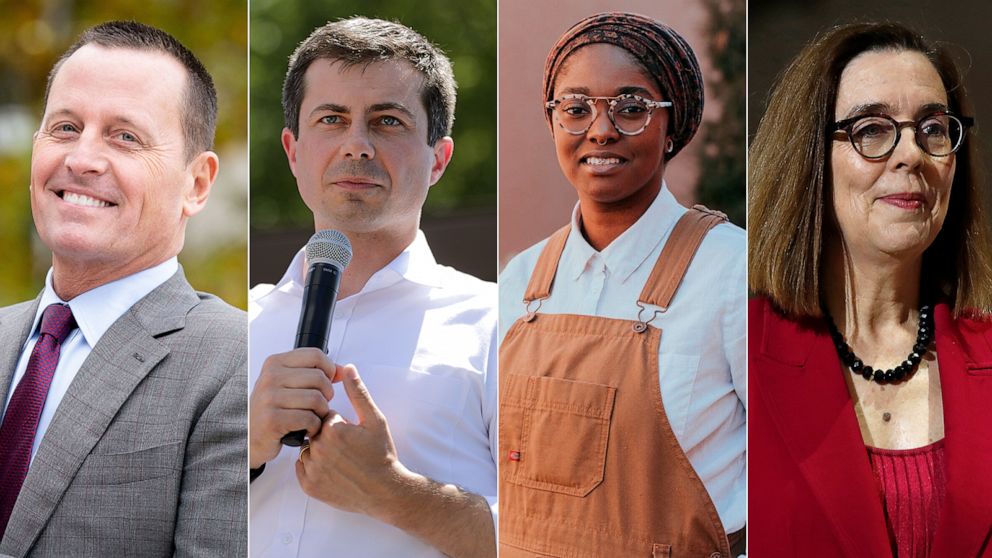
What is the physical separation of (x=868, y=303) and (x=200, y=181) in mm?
2612

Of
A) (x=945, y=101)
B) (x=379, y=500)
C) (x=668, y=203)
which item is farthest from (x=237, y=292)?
(x=945, y=101)

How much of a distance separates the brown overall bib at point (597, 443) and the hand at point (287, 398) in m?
0.74

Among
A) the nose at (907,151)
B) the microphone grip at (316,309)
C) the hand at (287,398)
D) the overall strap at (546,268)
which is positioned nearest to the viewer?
the microphone grip at (316,309)

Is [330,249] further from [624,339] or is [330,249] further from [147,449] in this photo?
[624,339]

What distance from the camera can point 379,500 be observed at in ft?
15.2

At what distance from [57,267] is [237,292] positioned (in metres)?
0.69

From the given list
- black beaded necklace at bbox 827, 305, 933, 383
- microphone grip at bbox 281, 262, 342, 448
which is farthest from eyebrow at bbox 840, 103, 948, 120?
microphone grip at bbox 281, 262, 342, 448

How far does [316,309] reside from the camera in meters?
4.43

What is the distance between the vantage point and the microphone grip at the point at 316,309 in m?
4.41

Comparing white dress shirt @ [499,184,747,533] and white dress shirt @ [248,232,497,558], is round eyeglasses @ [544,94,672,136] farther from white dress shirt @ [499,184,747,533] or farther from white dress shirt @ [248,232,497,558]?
white dress shirt @ [248,232,497,558]

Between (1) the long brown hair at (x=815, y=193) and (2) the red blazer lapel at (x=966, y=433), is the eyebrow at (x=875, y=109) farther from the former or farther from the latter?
(2) the red blazer lapel at (x=966, y=433)

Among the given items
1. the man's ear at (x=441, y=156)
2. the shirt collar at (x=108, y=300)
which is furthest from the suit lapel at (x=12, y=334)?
the man's ear at (x=441, y=156)

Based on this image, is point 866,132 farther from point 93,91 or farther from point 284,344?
point 93,91

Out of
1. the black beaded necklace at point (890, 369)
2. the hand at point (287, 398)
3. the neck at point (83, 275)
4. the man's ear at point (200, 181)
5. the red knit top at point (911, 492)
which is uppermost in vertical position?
the man's ear at point (200, 181)
